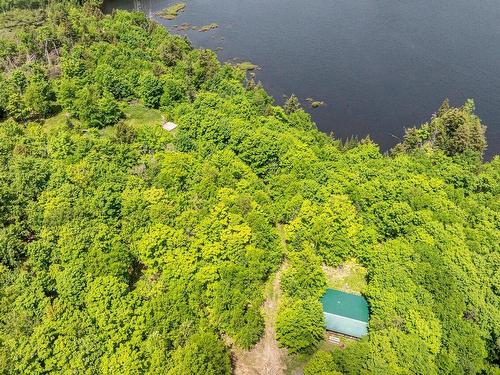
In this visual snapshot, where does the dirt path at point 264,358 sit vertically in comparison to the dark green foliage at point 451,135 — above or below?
below

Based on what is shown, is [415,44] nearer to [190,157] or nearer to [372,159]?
[372,159]

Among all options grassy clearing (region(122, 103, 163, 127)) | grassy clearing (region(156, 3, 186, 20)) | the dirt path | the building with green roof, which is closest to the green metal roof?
the building with green roof

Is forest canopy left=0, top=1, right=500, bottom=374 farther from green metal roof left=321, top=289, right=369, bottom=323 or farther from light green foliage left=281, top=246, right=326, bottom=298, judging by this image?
green metal roof left=321, top=289, right=369, bottom=323

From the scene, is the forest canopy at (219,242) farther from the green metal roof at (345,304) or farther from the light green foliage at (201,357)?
the green metal roof at (345,304)

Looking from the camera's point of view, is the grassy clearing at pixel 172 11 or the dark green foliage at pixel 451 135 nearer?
the dark green foliage at pixel 451 135

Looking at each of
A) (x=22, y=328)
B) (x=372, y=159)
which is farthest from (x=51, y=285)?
(x=372, y=159)

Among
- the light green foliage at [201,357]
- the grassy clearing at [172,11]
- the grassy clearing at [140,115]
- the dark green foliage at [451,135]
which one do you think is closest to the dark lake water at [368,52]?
the grassy clearing at [172,11]

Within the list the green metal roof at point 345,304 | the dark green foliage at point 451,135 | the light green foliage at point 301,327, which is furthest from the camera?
the dark green foliage at point 451,135

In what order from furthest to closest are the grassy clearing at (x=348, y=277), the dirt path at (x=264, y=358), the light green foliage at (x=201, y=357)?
the grassy clearing at (x=348, y=277) < the dirt path at (x=264, y=358) < the light green foliage at (x=201, y=357)
